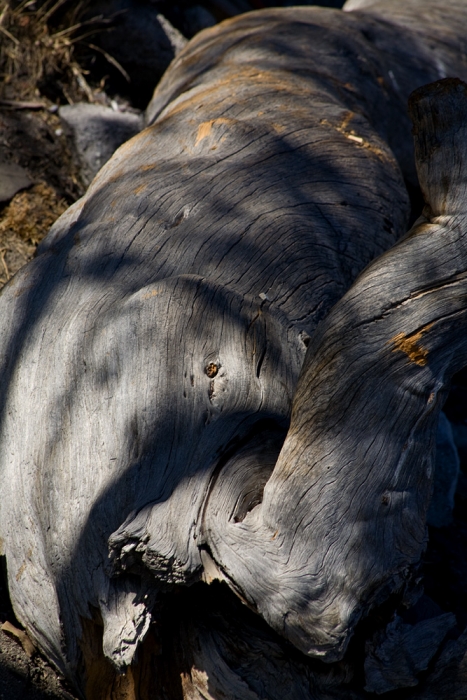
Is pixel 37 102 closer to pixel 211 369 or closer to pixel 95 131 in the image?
pixel 95 131

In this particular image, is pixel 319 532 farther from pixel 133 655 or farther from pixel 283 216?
pixel 283 216

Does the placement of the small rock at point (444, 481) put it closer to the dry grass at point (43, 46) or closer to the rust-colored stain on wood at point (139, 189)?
the rust-colored stain on wood at point (139, 189)

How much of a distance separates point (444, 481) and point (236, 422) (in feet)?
5.46

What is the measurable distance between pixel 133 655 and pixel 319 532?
61cm

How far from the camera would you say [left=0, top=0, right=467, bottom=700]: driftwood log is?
65.7 inches

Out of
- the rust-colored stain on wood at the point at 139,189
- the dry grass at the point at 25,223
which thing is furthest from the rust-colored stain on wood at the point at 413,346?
the dry grass at the point at 25,223

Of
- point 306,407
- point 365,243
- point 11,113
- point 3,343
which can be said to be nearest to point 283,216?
point 365,243

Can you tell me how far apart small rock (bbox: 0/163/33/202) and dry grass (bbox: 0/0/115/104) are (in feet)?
2.80

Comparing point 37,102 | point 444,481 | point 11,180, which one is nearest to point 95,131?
point 37,102

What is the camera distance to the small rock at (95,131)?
4039mm

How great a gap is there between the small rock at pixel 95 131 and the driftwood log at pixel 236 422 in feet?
4.82

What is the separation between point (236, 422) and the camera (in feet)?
6.36

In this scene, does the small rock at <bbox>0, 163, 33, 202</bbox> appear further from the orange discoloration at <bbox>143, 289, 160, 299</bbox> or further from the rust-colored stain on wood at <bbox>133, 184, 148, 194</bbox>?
the orange discoloration at <bbox>143, 289, 160, 299</bbox>

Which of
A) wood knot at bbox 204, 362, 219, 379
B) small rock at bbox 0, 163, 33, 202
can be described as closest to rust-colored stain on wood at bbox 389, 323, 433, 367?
wood knot at bbox 204, 362, 219, 379
